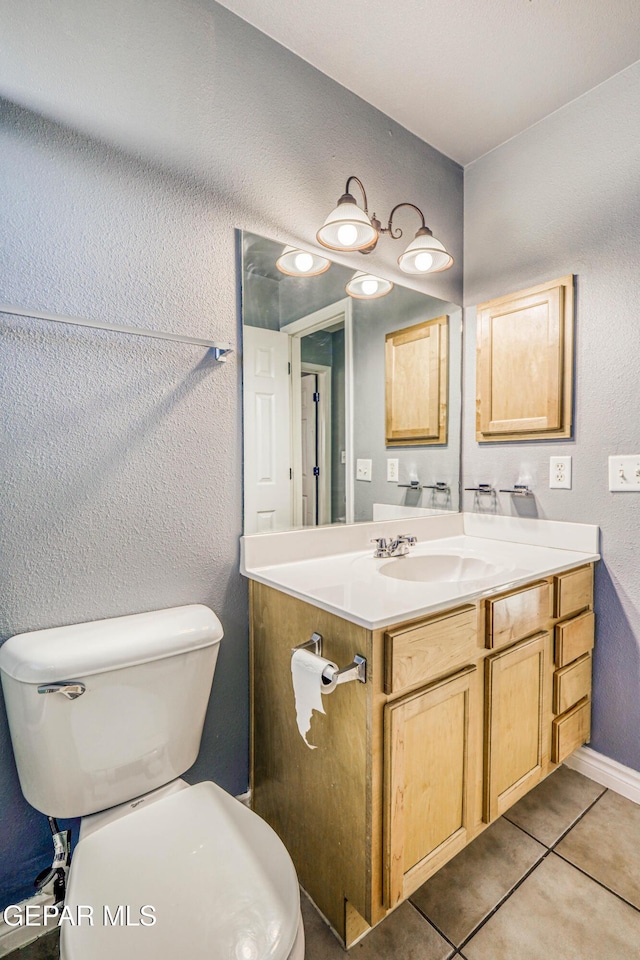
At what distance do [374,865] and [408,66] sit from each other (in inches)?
89.9

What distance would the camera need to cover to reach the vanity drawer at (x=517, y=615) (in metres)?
1.25

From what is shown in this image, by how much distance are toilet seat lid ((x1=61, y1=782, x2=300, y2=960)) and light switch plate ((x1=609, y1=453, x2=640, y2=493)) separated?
1.45 meters

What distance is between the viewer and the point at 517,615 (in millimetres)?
1325

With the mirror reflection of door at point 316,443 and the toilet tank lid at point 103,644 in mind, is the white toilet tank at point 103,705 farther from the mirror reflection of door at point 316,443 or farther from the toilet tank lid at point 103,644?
the mirror reflection of door at point 316,443

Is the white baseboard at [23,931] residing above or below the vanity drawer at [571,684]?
below

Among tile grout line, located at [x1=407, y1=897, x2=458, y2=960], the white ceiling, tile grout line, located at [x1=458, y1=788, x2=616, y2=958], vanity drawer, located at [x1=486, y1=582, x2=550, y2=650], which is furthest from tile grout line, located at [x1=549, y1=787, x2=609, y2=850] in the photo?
the white ceiling

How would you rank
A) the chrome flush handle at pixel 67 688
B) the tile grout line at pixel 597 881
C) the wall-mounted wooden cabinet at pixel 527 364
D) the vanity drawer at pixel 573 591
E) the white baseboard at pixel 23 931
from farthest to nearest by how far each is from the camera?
the wall-mounted wooden cabinet at pixel 527 364 < the vanity drawer at pixel 573 591 < the tile grout line at pixel 597 881 < the white baseboard at pixel 23 931 < the chrome flush handle at pixel 67 688

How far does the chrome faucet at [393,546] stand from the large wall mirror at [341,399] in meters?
0.15

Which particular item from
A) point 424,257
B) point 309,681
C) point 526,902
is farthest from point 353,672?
point 424,257

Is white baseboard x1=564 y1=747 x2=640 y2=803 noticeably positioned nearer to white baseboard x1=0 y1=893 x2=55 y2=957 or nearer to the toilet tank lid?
the toilet tank lid

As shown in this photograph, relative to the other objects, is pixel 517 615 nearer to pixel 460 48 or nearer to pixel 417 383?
pixel 417 383

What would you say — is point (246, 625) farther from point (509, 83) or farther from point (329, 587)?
point (509, 83)

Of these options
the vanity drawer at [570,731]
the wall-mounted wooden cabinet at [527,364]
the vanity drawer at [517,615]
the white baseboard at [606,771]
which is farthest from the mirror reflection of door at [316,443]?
the white baseboard at [606,771]

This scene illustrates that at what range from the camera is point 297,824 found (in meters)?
1.25
